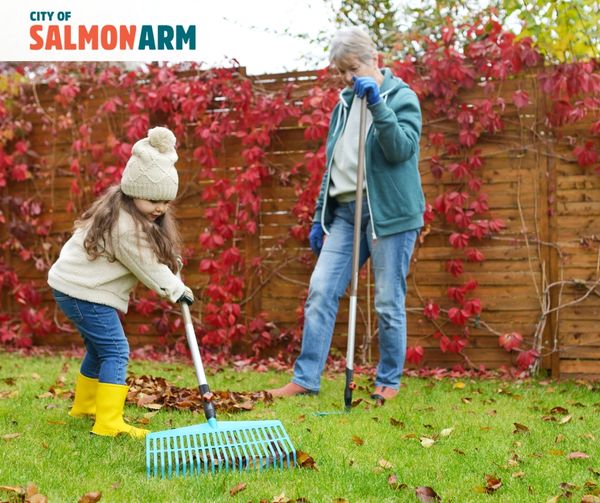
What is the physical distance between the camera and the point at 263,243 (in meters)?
5.48

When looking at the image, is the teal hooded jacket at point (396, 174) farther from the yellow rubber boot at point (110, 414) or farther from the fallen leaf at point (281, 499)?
the fallen leaf at point (281, 499)

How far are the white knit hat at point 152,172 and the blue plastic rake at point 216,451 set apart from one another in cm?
90

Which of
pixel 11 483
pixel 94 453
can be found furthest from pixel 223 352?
pixel 11 483

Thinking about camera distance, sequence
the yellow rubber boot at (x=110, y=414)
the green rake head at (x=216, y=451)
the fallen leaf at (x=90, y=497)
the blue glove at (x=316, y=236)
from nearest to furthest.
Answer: the fallen leaf at (x=90, y=497) → the green rake head at (x=216, y=451) → the yellow rubber boot at (x=110, y=414) → the blue glove at (x=316, y=236)

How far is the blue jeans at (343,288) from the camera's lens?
3.93 metres

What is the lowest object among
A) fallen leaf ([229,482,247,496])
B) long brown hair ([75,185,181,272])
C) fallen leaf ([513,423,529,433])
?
fallen leaf ([513,423,529,433])

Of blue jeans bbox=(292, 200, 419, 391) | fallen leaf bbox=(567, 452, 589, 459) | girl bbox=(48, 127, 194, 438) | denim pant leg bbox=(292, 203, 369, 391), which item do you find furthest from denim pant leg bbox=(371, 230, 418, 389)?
fallen leaf bbox=(567, 452, 589, 459)

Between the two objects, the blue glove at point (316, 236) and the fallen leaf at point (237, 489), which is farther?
the blue glove at point (316, 236)

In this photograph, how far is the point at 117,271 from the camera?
3.20m

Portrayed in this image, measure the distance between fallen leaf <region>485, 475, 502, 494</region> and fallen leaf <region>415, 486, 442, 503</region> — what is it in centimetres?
18

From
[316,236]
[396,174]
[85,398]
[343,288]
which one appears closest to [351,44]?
[396,174]

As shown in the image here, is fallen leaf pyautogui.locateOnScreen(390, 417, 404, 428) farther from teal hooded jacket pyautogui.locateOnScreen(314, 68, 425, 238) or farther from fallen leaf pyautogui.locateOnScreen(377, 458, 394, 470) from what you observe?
teal hooded jacket pyautogui.locateOnScreen(314, 68, 425, 238)

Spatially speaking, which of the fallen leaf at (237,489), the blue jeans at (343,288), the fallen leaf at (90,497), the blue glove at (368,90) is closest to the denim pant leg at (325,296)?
the blue jeans at (343,288)

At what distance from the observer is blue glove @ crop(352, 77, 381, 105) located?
3.62m
